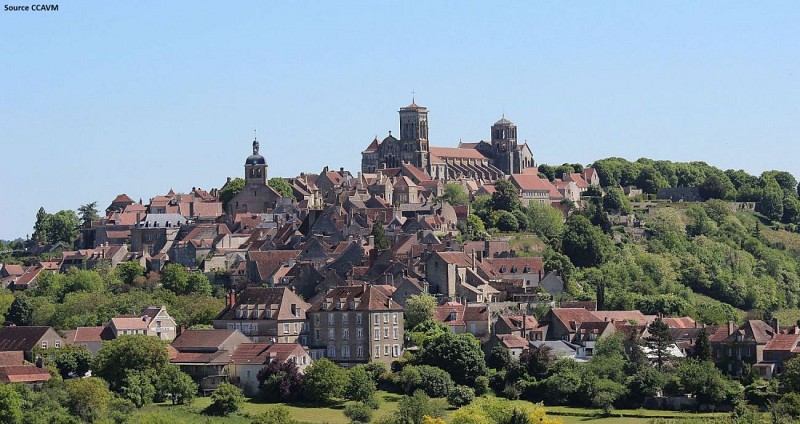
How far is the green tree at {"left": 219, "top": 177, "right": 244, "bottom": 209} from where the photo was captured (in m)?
125

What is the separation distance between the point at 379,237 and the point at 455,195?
21808 millimetres

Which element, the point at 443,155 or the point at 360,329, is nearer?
the point at 360,329

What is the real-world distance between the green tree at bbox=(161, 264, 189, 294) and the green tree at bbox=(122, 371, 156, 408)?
22119 millimetres

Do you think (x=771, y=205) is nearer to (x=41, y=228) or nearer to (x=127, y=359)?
(x=41, y=228)

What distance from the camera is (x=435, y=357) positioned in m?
79.6

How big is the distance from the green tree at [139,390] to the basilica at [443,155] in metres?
63.8

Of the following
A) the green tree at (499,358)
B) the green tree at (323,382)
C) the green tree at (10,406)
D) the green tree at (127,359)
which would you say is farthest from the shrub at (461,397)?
the green tree at (10,406)

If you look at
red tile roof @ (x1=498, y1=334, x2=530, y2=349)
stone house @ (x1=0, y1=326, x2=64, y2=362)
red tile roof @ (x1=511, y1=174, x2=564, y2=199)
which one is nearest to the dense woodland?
red tile roof @ (x1=498, y1=334, x2=530, y2=349)

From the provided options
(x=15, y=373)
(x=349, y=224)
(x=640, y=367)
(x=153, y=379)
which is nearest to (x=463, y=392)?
(x=640, y=367)

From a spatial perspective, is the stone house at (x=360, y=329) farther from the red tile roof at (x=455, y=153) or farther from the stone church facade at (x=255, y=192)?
the red tile roof at (x=455, y=153)

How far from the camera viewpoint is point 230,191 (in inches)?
4951

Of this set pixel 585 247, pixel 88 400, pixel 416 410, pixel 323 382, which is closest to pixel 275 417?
pixel 416 410

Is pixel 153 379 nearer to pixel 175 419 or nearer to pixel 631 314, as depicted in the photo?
pixel 175 419

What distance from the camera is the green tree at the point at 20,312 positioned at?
312 ft
